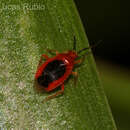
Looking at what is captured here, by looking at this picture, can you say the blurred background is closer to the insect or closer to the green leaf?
the insect

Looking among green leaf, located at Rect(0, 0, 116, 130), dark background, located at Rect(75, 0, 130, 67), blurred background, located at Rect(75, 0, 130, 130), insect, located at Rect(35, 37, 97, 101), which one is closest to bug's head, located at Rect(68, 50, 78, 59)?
insect, located at Rect(35, 37, 97, 101)

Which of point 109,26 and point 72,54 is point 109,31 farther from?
point 72,54

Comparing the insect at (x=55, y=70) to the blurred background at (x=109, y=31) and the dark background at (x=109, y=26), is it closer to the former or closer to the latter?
the blurred background at (x=109, y=31)

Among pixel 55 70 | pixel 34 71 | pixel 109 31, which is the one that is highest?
pixel 34 71

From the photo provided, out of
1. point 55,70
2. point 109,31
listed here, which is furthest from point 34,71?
point 109,31

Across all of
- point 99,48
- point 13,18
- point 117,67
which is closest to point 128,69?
point 117,67

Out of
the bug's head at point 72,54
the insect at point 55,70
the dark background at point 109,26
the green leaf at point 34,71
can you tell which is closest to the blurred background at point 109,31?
the dark background at point 109,26
